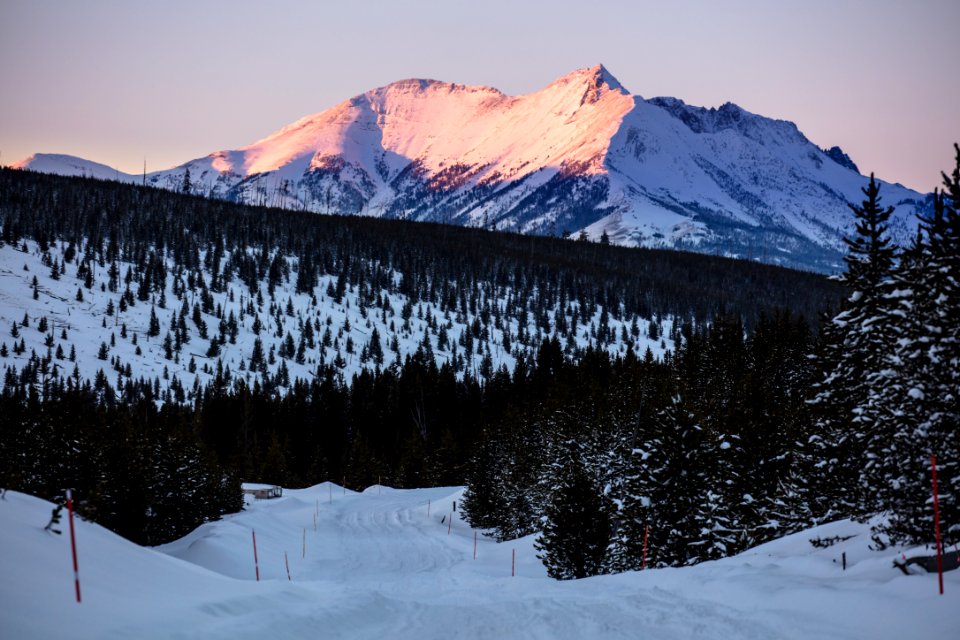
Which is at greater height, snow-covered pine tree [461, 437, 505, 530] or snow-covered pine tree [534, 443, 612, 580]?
snow-covered pine tree [534, 443, 612, 580]

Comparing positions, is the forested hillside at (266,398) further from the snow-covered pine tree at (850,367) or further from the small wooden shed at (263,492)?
the small wooden shed at (263,492)

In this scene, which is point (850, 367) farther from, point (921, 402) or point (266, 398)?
point (266, 398)

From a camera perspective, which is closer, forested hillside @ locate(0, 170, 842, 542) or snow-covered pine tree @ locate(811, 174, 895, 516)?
snow-covered pine tree @ locate(811, 174, 895, 516)

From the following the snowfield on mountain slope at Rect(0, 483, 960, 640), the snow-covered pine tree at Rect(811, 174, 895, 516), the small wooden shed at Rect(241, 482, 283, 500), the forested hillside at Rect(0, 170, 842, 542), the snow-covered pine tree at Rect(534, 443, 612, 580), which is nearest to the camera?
the snowfield on mountain slope at Rect(0, 483, 960, 640)

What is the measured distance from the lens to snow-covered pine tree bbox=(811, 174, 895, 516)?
2486 cm

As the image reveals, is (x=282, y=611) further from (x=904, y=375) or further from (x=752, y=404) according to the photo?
(x=752, y=404)

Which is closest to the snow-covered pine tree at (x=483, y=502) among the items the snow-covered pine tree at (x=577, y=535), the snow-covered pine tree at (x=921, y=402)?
the snow-covered pine tree at (x=577, y=535)

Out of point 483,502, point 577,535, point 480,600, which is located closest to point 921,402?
point 480,600

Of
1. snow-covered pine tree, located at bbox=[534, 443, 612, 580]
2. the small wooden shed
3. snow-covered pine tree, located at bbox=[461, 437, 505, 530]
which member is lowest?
the small wooden shed

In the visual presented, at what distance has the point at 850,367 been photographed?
25922 mm

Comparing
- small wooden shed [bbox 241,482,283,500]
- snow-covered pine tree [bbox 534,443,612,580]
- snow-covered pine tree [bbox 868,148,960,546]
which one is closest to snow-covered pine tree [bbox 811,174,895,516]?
snow-covered pine tree [bbox 868,148,960,546]

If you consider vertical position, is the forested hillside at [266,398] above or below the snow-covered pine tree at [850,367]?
below

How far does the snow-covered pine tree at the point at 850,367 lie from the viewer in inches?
979

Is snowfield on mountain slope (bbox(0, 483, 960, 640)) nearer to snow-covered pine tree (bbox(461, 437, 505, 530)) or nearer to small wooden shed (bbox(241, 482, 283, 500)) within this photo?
snow-covered pine tree (bbox(461, 437, 505, 530))
